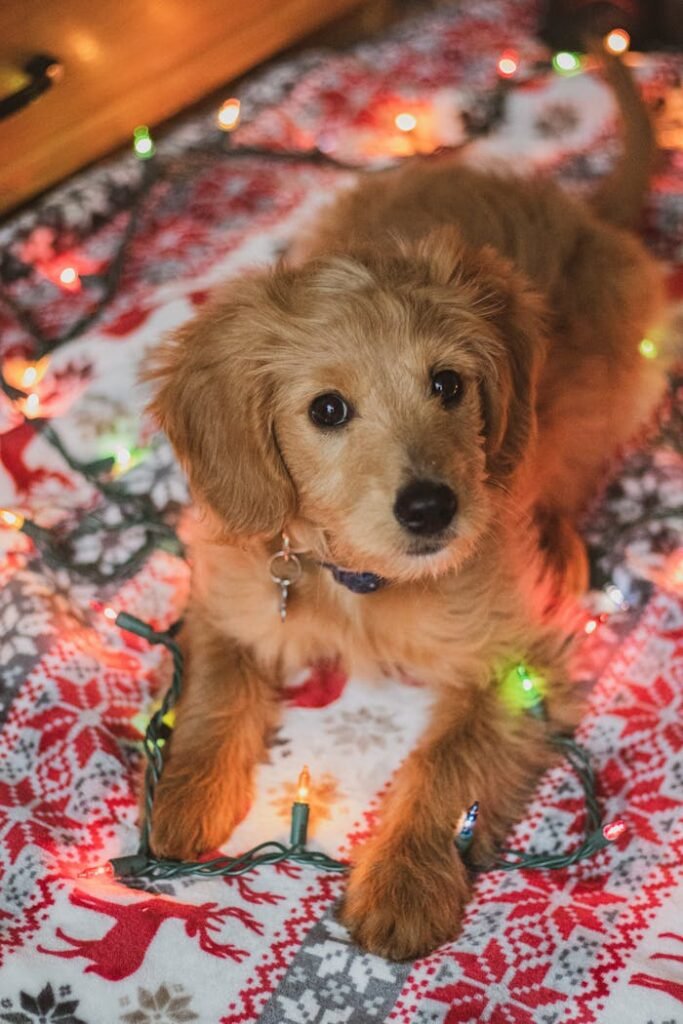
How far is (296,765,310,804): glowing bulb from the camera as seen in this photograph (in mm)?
2320

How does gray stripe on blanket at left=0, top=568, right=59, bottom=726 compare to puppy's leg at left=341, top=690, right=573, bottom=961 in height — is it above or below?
above

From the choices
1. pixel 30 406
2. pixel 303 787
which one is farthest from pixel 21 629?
pixel 30 406

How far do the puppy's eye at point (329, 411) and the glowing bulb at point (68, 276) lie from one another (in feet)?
5.61

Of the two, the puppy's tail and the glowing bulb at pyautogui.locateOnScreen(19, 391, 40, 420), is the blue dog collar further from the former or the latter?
the puppy's tail

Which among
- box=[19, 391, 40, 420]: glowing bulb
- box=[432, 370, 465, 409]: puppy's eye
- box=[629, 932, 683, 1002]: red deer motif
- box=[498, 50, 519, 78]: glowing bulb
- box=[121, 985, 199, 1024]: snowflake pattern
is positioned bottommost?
box=[629, 932, 683, 1002]: red deer motif

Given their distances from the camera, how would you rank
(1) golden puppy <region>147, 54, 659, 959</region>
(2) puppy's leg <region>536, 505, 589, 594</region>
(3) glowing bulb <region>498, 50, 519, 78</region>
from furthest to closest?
(3) glowing bulb <region>498, 50, 519, 78</region> → (2) puppy's leg <region>536, 505, 589, 594</region> → (1) golden puppy <region>147, 54, 659, 959</region>

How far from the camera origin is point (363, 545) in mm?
2037

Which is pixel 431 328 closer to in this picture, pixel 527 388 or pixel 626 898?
pixel 527 388

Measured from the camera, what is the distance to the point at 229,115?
4047 millimetres

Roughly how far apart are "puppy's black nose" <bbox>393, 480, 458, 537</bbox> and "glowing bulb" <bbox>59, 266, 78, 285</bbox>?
6.47 ft

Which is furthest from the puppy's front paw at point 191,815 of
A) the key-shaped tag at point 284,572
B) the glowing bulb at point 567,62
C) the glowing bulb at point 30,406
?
the glowing bulb at point 567,62

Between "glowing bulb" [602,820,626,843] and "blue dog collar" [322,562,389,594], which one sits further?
"blue dog collar" [322,562,389,594]

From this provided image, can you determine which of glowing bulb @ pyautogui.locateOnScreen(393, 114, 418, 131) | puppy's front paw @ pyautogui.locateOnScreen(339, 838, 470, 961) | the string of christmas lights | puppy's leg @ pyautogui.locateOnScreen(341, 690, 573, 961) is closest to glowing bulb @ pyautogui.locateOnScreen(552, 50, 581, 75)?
the string of christmas lights

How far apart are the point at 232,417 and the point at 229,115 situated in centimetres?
221
